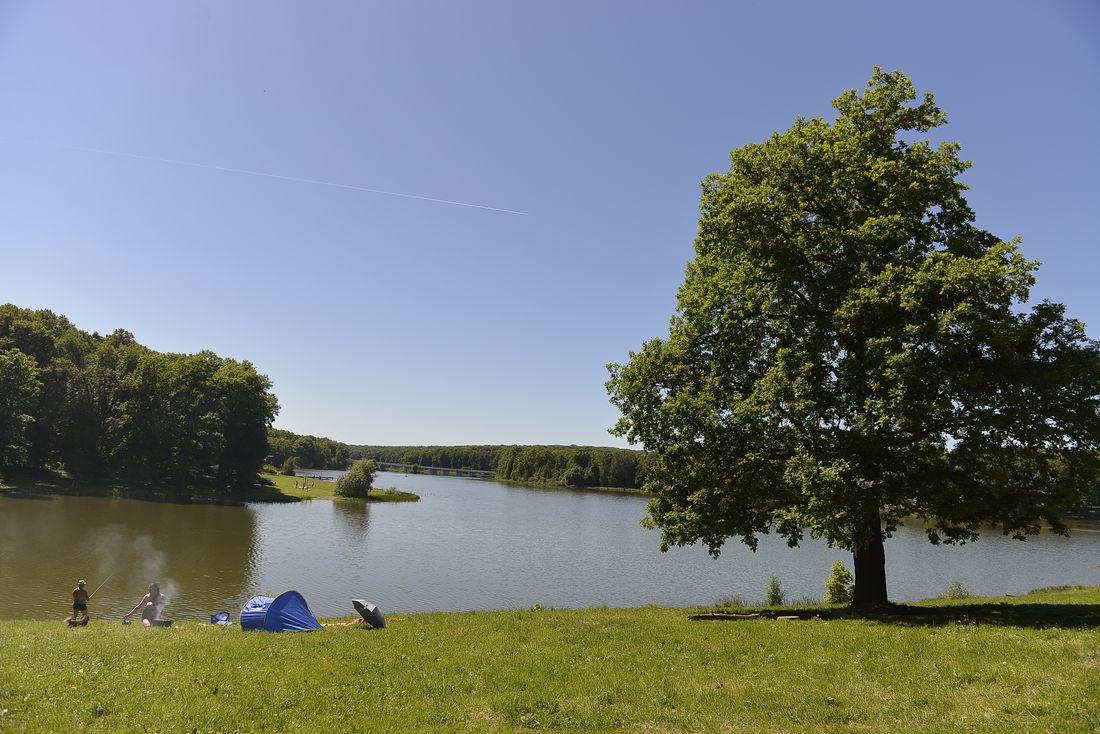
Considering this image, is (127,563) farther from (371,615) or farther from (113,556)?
(371,615)

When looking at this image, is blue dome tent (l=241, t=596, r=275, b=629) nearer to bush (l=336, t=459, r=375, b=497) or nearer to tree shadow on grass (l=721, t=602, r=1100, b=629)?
tree shadow on grass (l=721, t=602, r=1100, b=629)

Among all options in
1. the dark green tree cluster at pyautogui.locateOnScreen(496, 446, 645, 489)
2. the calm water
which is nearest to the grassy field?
the calm water

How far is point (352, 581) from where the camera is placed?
109 ft

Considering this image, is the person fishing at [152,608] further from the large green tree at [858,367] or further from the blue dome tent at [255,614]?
the large green tree at [858,367]

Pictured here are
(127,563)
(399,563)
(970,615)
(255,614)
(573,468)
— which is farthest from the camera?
(573,468)

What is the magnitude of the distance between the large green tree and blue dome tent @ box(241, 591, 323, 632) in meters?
10.7

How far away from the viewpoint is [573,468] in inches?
6683

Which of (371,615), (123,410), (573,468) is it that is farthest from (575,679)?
(573,468)

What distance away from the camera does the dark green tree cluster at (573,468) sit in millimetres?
168125

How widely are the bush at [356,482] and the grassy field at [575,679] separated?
78.8 meters

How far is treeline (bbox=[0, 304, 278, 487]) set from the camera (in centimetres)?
7681

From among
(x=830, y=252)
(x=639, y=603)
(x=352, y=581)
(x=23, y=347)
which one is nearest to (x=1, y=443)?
(x=23, y=347)

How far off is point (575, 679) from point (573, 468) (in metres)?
160

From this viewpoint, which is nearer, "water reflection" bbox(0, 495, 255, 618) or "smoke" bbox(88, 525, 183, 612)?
"water reflection" bbox(0, 495, 255, 618)
